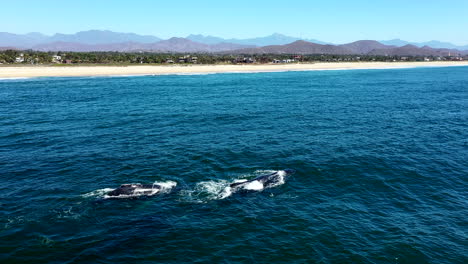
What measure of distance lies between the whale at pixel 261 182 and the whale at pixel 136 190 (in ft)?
24.6

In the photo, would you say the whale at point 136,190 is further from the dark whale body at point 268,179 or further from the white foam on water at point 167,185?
the dark whale body at point 268,179

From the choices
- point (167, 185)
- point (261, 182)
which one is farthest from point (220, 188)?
point (167, 185)

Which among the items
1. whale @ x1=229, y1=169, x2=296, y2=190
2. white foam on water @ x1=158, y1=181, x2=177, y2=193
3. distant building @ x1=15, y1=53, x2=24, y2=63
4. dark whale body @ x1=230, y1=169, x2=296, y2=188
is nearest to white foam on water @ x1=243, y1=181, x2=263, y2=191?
whale @ x1=229, y1=169, x2=296, y2=190

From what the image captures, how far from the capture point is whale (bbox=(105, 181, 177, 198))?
1230 inches

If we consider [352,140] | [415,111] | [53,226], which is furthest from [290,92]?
[53,226]

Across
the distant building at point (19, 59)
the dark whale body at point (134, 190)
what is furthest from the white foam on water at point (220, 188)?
the distant building at point (19, 59)

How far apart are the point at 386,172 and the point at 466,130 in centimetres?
3245

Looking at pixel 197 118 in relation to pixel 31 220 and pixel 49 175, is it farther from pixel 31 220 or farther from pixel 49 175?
pixel 31 220

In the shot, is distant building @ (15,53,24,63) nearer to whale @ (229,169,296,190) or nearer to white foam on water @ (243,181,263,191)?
whale @ (229,169,296,190)

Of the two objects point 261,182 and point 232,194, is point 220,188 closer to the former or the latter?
point 232,194

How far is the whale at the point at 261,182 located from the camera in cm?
3325

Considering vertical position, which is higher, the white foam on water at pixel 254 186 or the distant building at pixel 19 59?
the distant building at pixel 19 59

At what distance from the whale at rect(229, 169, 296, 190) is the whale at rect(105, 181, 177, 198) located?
7.51 metres

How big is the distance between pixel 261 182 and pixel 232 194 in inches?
156
